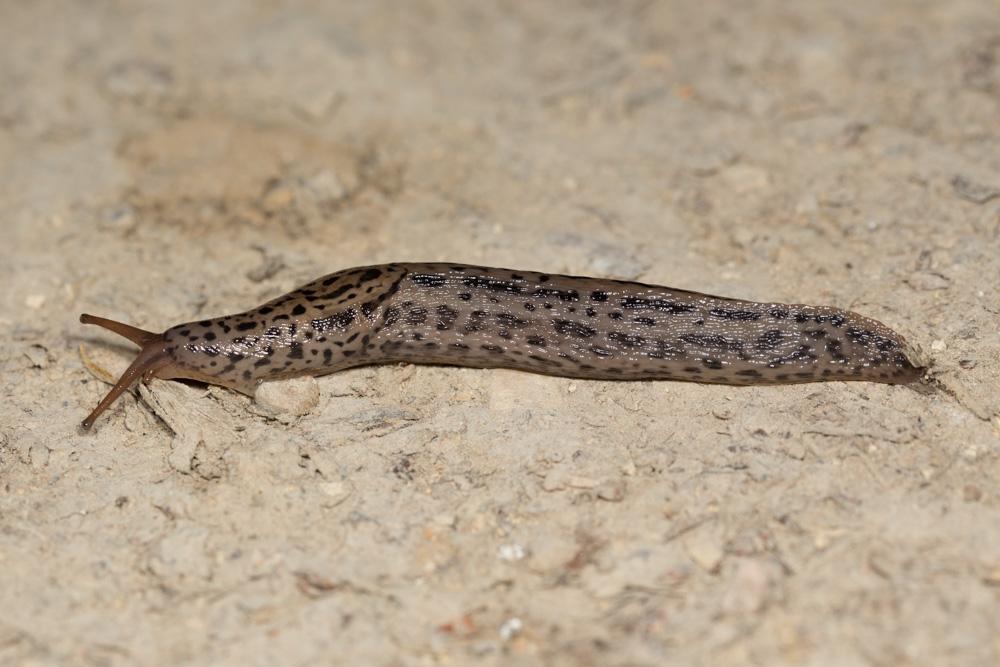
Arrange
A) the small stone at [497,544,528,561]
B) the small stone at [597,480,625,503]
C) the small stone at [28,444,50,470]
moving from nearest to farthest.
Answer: the small stone at [497,544,528,561] → the small stone at [597,480,625,503] → the small stone at [28,444,50,470]

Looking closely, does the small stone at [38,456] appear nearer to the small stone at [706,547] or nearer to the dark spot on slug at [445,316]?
the dark spot on slug at [445,316]

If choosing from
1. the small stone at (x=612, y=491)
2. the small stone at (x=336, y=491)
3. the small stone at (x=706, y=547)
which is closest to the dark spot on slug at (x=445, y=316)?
the small stone at (x=336, y=491)

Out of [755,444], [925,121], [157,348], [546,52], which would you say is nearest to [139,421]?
[157,348]

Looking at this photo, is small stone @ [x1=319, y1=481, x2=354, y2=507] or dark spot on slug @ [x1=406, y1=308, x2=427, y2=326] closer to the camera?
small stone @ [x1=319, y1=481, x2=354, y2=507]

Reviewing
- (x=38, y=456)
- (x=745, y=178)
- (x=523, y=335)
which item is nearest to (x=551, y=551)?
(x=523, y=335)

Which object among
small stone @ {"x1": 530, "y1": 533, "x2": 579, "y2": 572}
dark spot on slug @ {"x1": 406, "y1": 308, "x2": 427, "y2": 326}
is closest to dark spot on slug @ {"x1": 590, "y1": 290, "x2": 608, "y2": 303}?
dark spot on slug @ {"x1": 406, "y1": 308, "x2": 427, "y2": 326}

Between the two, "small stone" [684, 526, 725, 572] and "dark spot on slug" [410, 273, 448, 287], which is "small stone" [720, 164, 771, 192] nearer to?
"dark spot on slug" [410, 273, 448, 287]
